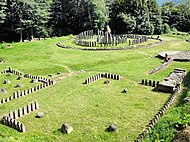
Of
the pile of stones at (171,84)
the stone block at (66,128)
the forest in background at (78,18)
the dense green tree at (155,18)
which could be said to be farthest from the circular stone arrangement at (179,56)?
the dense green tree at (155,18)

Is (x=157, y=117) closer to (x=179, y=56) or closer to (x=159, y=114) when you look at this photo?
(x=159, y=114)

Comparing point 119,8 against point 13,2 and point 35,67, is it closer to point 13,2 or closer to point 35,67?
point 13,2

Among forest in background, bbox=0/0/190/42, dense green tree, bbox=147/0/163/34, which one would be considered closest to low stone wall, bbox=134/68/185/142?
forest in background, bbox=0/0/190/42

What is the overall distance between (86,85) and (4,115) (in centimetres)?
910

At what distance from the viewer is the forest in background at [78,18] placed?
201ft

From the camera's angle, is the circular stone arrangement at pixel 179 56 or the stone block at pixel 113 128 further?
the circular stone arrangement at pixel 179 56

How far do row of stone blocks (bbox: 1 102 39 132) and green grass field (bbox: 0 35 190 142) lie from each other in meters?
0.36

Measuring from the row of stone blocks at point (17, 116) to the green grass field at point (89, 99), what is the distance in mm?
358

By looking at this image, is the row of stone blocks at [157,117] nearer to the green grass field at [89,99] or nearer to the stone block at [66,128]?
the green grass field at [89,99]

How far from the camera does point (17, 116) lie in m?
19.5

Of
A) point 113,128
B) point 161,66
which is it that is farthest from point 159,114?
point 161,66

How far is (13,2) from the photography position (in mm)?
60375

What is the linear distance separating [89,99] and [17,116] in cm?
619

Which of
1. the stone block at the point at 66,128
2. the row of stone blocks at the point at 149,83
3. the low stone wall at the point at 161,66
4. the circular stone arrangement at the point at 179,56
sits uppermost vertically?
the circular stone arrangement at the point at 179,56
